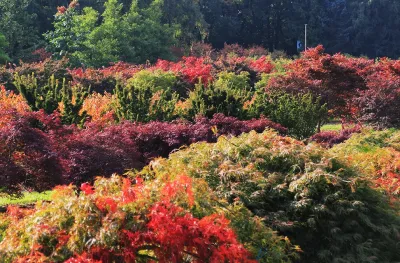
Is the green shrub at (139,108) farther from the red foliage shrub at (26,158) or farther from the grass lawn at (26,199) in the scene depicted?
the red foliage shrub at (26,158)

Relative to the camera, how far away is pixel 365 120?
1631 cm

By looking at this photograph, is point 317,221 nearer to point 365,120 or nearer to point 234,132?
point 234,132

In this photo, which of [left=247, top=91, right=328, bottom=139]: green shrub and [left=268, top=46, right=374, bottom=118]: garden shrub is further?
[left=268, top=46, right=374, bottom=118]: garden shrub

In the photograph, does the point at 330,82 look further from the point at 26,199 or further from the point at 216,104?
the point at 26,199

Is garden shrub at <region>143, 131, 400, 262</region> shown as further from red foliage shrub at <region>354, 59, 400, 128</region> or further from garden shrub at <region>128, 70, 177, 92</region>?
garden shrub at <region>128, 70, 177, 92</region>

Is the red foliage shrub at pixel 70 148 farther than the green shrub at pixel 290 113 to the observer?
No

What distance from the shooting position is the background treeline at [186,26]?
33500 millimetres

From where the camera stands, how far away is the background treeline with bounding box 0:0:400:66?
33500 mm

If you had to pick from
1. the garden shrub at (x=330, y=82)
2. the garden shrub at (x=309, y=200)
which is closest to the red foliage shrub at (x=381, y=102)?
the garden shrub at (x=330, y=82)

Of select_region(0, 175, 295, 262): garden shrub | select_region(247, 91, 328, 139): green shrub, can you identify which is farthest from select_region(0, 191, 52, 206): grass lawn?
select_region(0, 175, 295, 262): garden shrub

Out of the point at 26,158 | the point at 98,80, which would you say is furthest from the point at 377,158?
the point at 98,80

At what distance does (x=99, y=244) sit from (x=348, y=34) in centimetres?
5287

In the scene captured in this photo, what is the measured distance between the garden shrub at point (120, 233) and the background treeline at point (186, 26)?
85.7 ft

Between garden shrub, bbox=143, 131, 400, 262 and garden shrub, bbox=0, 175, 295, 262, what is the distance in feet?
4.87
